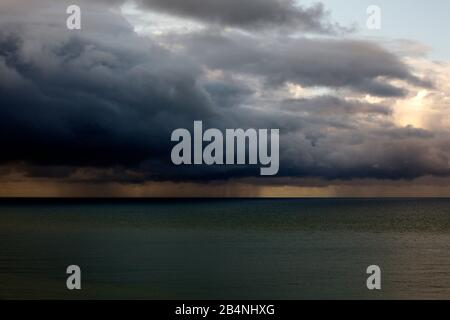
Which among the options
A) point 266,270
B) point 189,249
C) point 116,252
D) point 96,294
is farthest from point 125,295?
point 189,249

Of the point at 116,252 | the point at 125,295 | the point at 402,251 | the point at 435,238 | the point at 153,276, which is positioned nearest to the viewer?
the point at 125,295

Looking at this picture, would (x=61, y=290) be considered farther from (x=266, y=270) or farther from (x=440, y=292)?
(x=440, y=292)

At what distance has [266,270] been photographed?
50031 mm

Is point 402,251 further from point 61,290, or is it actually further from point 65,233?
point 65,233

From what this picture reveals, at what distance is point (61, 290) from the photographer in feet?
129

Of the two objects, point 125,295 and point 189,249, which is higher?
point 189,249

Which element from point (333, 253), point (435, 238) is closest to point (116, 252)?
point (333, 253)

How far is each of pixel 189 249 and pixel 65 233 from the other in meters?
30.5
